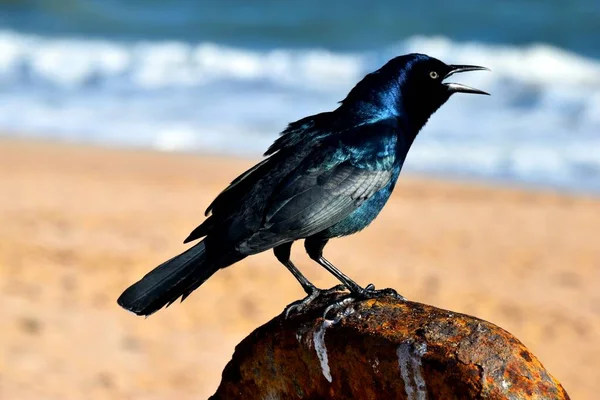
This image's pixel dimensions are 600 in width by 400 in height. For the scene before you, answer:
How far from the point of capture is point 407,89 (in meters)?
3.96

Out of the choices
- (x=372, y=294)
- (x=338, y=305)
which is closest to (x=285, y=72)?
(x=372, y=294)

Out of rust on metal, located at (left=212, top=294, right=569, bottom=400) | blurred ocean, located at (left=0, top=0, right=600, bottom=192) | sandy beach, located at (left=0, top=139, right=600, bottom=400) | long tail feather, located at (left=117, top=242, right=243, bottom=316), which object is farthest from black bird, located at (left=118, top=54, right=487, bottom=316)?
blurred ocean, located at (left=0, top=0, right=600, bottom=192)

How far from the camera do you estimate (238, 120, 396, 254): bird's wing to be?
3.49 metres

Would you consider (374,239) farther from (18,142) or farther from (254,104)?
(254,104)

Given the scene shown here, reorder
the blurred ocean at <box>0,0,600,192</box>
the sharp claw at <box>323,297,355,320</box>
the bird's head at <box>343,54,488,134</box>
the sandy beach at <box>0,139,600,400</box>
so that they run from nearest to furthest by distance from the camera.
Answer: the sharp claw at <box>323,297,355,320</box>
the bird's head at <box>343,54,488,134</box>
the sandy beach at <box>0,139,600,400</box>
the blurred ocean at <box>0,0,600,192</box>

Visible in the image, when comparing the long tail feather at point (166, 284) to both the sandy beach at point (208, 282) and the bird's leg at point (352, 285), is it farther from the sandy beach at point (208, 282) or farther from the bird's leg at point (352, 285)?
the sandy beach at point (208, 282)

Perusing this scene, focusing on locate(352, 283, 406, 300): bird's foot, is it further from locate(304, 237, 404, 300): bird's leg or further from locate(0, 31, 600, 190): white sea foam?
locate(0, 31, 600, 190): white sea foam

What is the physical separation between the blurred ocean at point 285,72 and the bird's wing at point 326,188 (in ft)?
27.9

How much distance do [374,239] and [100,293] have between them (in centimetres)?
289

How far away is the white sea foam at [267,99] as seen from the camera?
13.1m

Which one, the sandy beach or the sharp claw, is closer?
the sharp claw

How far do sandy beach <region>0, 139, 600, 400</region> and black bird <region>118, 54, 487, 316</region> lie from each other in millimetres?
2954

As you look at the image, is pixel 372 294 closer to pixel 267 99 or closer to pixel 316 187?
pixel 316 187

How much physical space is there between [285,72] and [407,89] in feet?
50.6
